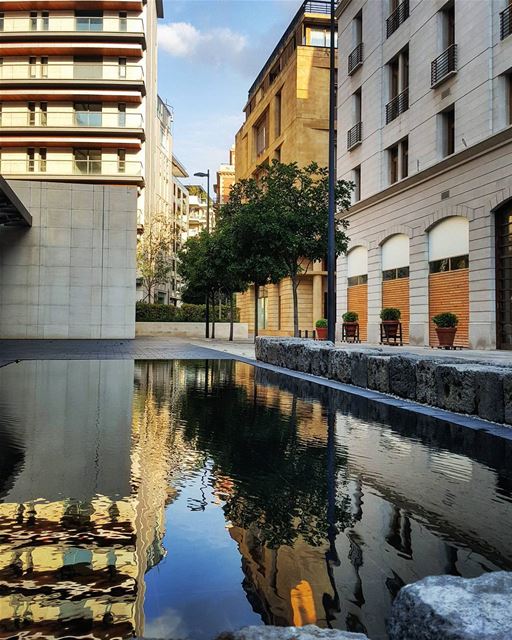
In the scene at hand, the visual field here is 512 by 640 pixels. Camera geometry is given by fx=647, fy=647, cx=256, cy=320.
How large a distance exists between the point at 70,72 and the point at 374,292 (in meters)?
37.3

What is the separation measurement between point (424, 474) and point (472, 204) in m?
18.8

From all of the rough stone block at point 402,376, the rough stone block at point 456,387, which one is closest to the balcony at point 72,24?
the rough stone block at point 402,376

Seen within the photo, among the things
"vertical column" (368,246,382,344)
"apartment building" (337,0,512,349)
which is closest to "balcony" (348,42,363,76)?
"apartment building" (337,0,512,349)

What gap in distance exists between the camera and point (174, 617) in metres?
2.18

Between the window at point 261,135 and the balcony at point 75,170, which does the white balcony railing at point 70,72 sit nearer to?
the balcony at point 75,170

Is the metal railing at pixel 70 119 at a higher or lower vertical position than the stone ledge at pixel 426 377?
higher

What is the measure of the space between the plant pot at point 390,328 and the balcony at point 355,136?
10.1 m

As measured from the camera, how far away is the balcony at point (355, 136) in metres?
31.1

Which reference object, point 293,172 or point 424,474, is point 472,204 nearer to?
point 293,172

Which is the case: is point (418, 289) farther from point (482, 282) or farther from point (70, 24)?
point (70, 24)

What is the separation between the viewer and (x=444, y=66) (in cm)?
2336

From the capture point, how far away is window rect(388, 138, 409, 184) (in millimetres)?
26906

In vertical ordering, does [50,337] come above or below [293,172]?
below

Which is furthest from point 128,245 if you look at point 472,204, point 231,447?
point 231,447
